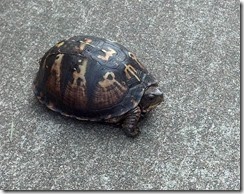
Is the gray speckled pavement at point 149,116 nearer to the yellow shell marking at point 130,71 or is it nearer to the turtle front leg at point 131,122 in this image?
the turtle front leg at point 131,122

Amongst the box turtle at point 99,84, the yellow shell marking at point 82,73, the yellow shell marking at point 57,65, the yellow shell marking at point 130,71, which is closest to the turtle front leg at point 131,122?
the box turtle at point 99,84

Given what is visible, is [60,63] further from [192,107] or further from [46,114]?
[192,107]

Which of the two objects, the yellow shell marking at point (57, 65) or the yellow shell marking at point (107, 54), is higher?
the yellow shell marking at point (107, 54)

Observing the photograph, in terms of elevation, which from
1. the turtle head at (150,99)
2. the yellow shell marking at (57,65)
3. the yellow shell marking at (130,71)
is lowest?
the turtle head at (150,99)

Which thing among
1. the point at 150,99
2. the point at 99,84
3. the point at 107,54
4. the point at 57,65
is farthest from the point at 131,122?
the point at 57,65

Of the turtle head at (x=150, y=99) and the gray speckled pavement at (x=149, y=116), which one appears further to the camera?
the turtle head at (x=150, y=99)

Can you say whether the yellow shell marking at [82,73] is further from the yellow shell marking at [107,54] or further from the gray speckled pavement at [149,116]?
the gray speckled pavement at [149,116]
